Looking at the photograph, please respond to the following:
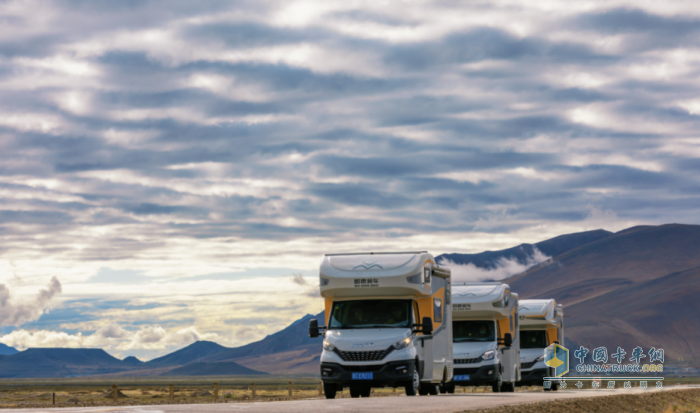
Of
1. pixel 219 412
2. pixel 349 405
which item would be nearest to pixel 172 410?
pixel 219 412

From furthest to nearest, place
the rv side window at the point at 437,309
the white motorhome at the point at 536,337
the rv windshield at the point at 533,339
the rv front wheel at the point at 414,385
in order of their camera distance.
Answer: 1. the rv windshield at the point at 533,339
2. the white motorhome at the point at 536,337
3. the rv side window at the point at 437,309
4. the rv front wheel at the point at 414,385

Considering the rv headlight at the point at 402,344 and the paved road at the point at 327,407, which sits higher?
the rv headlight at the point at 402,344

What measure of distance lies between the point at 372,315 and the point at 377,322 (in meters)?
0.25

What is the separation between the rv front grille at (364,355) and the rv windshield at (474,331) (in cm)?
1037

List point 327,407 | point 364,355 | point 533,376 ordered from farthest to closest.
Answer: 1. point 533,376
2. point 364,355
3. point 327,407

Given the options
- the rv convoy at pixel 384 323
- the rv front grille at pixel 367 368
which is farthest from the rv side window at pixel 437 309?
the rv front grille at pixel 367 368

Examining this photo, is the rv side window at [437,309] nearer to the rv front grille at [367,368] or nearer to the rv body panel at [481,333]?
the rv front grille at [367,368]

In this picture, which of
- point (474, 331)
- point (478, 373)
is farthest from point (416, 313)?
point (474, 331)

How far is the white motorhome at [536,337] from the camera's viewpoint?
39.4 meters

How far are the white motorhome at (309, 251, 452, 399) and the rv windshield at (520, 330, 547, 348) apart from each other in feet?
52.4

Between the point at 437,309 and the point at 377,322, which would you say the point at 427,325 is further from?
the point at 437,309

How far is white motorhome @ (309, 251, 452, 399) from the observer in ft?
76.3

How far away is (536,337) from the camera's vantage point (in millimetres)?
40500

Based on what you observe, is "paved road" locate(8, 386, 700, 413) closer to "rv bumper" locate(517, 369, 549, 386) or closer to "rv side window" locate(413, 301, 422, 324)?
"rv side window" locate(413, 301, 422, 324)
